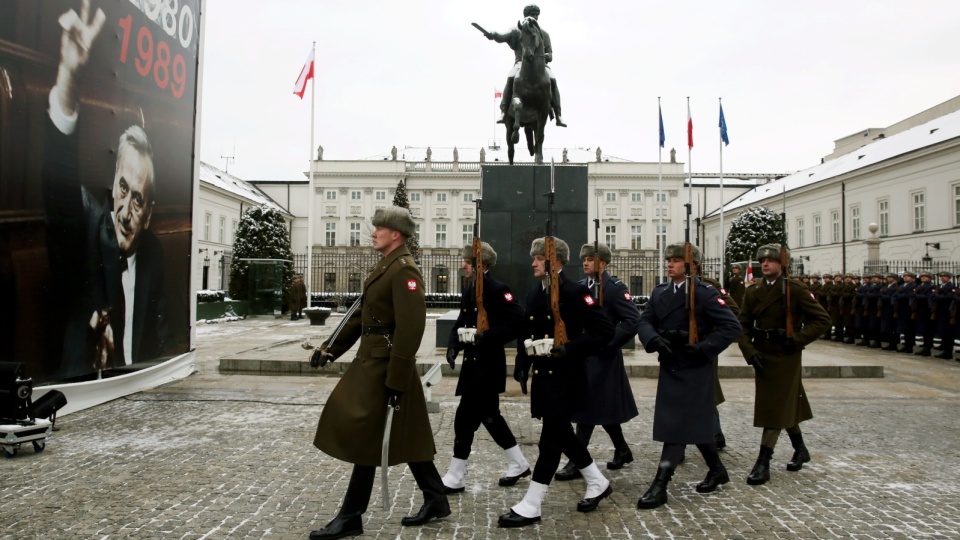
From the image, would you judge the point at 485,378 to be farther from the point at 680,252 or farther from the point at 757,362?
the point at 757,362

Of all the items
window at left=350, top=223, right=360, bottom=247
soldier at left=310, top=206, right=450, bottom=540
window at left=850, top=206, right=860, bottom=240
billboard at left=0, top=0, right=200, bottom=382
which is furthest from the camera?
window at left=350, top=223, right=360, bottom=247

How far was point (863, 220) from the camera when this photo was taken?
43.2 metres

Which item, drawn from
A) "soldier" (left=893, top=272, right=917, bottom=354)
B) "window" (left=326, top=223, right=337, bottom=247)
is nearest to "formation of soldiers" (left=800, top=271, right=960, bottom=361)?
"soldier" (left=893, top=272, right=917, bottom=354)

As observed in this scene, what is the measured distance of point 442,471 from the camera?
225 inches

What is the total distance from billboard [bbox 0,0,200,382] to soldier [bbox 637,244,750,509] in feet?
20.6

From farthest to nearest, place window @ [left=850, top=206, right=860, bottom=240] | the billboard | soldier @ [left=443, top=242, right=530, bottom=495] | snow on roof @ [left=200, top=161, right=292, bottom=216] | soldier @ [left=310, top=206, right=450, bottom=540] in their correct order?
snow on roof @ [left=200, top=161, right=292, bottom=216] < window @ [left=850, top=206, right=860, bottom=240] < the billboard < soldier @ [left=443, top=242, right=530, bottom=495] < soldier @ [left=310, top=206, right=450, bottom=540]

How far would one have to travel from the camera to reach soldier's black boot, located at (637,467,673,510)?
4734 mm

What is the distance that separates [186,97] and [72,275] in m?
3.90

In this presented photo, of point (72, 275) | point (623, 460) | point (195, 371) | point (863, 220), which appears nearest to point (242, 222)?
point (195, 371)

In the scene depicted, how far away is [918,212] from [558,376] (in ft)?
136

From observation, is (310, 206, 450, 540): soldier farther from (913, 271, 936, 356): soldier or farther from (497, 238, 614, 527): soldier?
(913, 271, 936, 356): soldier

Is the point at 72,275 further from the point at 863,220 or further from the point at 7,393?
the point at 863,220

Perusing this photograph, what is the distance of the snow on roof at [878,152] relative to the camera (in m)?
38.2

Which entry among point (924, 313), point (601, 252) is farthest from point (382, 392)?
point (924, 313)
